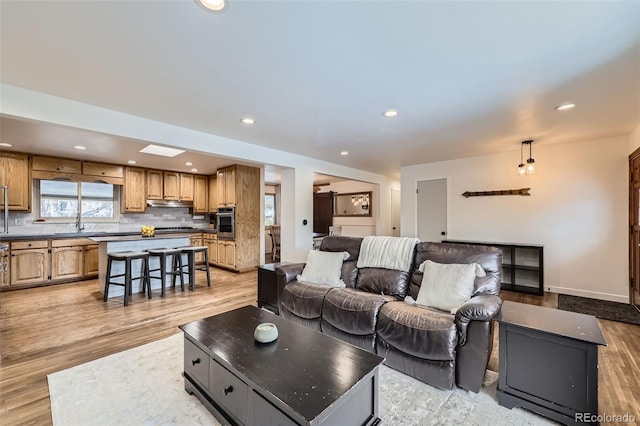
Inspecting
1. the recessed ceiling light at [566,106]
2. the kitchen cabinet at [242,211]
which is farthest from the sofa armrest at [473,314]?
the kitchen cabinet at [242,211]

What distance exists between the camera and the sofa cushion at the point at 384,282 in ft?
8.94

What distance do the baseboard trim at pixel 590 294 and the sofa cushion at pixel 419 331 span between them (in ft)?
11.6

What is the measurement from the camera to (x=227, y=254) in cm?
610

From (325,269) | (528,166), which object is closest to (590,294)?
(528,166)

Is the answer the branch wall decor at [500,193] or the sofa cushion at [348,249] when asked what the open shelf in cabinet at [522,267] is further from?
the sofa cushion at [348,249]

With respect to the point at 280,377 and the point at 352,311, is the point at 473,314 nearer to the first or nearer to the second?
the point at 352,311

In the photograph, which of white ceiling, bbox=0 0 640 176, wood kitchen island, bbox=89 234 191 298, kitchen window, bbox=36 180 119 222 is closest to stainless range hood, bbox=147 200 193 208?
kitchen window, bbox=36 180 119 222

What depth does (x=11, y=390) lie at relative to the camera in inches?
76.0

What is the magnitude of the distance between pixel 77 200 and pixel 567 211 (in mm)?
8905

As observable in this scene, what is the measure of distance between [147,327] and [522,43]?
419 centimetres

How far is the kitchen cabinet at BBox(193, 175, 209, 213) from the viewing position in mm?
6973

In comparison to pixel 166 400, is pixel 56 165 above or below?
above

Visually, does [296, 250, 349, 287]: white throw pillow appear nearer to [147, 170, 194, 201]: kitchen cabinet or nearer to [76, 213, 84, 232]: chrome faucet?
[147, 170, 194, 201]: kitchen cabinet

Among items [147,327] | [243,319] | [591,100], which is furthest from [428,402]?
[591,100]
